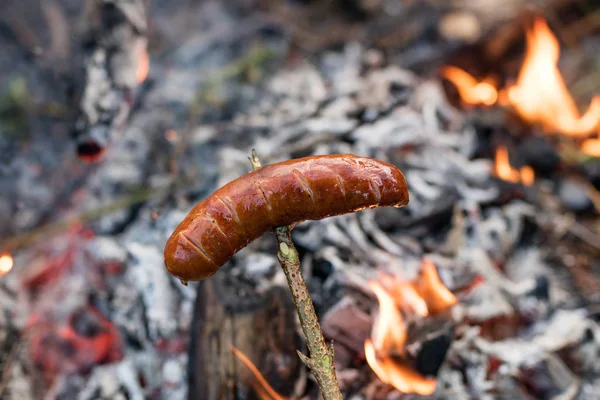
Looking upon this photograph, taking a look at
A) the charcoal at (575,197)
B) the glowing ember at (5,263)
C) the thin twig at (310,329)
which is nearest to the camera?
the thin twig at (310,329)

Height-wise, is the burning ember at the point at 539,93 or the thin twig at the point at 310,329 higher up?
the thin twig at the point at 310,329

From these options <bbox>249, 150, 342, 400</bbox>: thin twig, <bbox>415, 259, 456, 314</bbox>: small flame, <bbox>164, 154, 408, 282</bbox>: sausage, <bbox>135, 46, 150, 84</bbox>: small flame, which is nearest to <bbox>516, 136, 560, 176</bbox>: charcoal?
<bbox>415, 259, 456, 314</bbox>: small flame

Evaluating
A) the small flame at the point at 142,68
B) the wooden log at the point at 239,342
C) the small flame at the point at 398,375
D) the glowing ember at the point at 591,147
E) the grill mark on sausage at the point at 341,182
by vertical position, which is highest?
the small flame at the point at 142,68

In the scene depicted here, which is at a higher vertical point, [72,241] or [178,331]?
[72,241]

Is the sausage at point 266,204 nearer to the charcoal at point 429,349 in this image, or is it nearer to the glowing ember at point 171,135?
the charcoal at point 429,349

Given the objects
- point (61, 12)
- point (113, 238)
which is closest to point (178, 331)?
point (113, 238)

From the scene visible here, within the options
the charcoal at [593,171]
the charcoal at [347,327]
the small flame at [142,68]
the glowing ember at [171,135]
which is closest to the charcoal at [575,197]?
the charcoal at [593,171]

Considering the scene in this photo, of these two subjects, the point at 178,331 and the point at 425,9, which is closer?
the point at 178,331

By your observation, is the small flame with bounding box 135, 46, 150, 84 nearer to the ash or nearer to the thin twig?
the ash

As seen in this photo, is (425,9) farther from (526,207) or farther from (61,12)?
(61,12)
